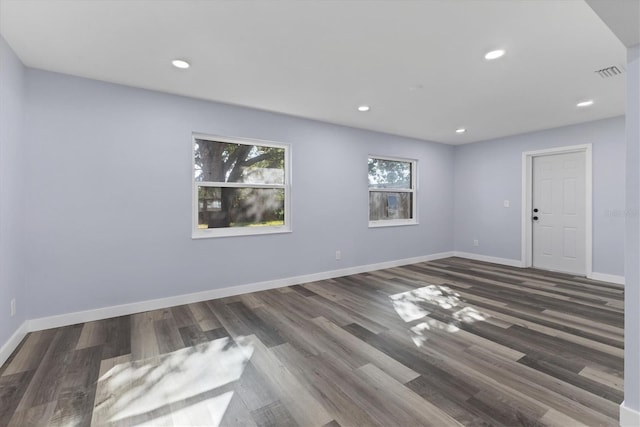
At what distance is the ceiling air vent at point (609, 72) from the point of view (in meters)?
2.73

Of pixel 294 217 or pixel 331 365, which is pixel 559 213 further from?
pixel 331 365

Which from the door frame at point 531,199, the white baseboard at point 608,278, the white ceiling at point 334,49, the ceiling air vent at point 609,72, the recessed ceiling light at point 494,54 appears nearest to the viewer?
the white ceiling at point 334,49

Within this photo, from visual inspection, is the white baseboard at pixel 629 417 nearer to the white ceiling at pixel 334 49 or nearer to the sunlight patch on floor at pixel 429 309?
the sunlight patch on floor at pixel 429 309

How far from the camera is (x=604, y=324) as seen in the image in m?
2.81

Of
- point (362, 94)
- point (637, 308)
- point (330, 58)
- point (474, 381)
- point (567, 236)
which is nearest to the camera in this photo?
point (637, 308)

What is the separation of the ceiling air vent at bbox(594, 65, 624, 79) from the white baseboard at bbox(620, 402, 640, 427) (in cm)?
289

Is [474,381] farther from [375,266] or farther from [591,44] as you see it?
[375,266]

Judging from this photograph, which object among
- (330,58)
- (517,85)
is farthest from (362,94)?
(517,85)

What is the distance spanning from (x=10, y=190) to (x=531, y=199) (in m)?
6.99

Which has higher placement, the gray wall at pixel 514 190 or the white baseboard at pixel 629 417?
the gray wall at pixel 514 190

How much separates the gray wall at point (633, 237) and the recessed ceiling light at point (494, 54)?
3.46 ft

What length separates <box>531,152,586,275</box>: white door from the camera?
185 inches

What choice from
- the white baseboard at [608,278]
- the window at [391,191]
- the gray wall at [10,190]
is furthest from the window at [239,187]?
the white baseboard at [608,278]

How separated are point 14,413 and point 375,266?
4.39 metres
